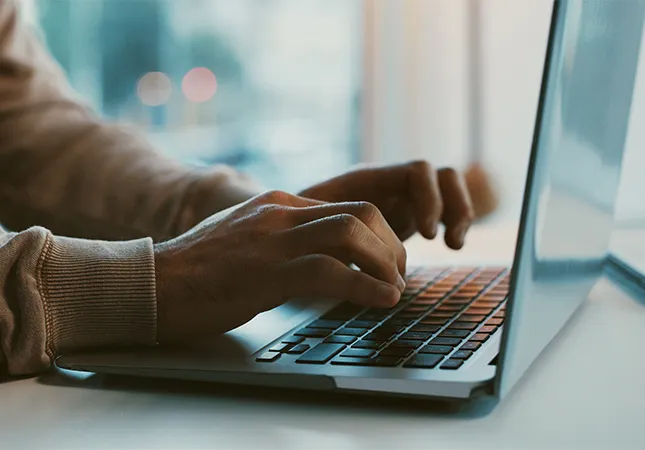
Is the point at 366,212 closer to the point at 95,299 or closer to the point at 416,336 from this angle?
the point at 416,336

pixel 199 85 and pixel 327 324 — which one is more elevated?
pixel 327 324

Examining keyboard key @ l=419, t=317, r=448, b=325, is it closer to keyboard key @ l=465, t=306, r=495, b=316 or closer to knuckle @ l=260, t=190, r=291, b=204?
keyboard key @ l=465, t=306, r=495, b=316

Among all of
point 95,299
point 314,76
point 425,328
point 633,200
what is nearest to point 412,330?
point 425,328

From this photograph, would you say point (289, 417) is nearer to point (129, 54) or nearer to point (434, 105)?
point (434, 105)

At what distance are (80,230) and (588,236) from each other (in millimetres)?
583

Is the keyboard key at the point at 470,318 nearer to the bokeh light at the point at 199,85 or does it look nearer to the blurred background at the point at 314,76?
the blurred background at the point at 314,76

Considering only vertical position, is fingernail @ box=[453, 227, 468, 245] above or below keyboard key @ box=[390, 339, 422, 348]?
below

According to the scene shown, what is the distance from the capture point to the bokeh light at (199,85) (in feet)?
9.55

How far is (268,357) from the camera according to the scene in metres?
0.54

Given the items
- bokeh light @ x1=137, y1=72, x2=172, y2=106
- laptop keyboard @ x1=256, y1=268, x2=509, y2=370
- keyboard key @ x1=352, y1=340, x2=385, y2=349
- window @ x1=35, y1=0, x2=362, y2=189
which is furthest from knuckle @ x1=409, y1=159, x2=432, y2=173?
bokeh light @ x1=137, y1=72, x2=172, y2=106

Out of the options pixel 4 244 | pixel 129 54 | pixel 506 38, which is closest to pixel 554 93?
pixel 4 244

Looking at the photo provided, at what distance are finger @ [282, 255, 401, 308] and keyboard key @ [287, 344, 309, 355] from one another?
34 mm

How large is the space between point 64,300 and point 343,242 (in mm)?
190

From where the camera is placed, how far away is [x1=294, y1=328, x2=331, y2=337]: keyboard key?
595 millimetres
